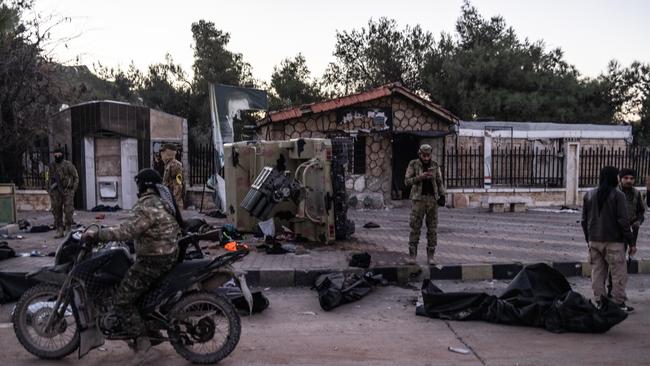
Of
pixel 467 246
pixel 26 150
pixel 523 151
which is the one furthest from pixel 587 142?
pixel 26 150

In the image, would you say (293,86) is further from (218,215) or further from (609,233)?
(609,233)

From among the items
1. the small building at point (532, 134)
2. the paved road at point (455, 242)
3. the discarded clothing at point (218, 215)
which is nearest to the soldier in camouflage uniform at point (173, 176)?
the paved road at point (455, 242)

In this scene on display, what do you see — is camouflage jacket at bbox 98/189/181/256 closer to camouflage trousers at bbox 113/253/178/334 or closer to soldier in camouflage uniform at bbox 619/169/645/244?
camouflage trousers at bbox 113/253/178/334

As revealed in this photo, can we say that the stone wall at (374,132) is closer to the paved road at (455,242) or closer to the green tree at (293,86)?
the paved road at (455,242)

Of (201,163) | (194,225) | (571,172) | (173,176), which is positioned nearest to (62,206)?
(173,176)

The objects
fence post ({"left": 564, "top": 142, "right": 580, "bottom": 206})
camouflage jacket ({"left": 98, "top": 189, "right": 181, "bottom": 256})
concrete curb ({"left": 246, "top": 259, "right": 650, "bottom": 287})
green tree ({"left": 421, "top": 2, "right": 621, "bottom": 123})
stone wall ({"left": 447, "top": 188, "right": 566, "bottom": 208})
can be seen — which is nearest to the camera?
camouflage jacket ({"left": 98, "top": 189, "right": 181, "bottom": 256})

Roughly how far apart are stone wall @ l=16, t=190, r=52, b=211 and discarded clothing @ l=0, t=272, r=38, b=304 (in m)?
10.3

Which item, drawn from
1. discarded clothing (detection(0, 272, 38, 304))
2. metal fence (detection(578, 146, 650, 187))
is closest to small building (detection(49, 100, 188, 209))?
discarded clothing (detection(0, 272, 38, 304))

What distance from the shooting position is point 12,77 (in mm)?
16547

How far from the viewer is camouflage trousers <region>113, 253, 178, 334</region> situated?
4.59 metres

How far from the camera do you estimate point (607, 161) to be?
18.9 metres

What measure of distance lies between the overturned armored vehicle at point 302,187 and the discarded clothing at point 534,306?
12.8 feet

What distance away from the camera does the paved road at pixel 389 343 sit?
483 centimetres

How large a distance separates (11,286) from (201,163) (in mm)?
10184
